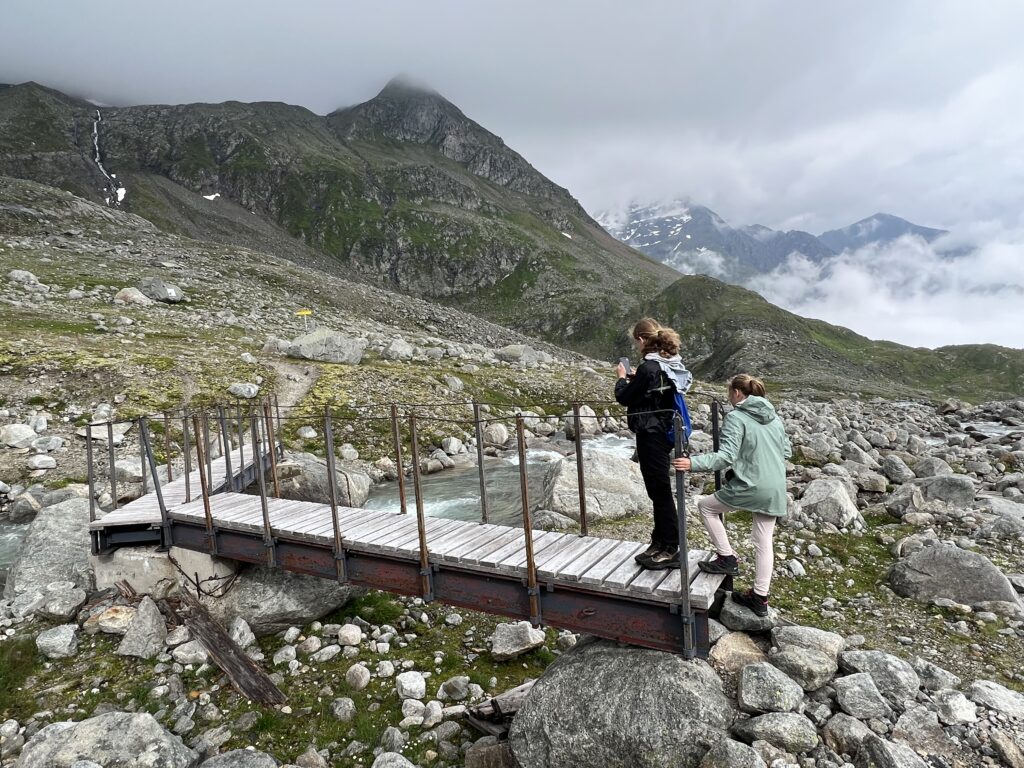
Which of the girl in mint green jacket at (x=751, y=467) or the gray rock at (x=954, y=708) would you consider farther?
the girl in mint green jacket at (x=751, y=467)

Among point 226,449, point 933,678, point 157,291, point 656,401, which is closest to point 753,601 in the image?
point 933,678

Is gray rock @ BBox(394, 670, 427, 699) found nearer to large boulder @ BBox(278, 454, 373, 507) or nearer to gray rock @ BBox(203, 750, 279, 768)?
gray rock @ BBox(203, 750, 279, 768)

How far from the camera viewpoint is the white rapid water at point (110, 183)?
138 meters

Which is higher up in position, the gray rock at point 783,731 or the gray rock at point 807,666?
the gray rock at point 807,666

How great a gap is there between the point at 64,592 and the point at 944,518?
24921 millimetres

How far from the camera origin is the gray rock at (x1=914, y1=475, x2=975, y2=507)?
1853cm

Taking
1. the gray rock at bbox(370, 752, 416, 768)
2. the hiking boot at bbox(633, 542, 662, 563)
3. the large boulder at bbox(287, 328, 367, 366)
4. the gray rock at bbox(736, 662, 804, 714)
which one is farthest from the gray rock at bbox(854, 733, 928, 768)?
the large boulder at bbox(287, 328, 367, 366)

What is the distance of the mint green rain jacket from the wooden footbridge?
982 mm

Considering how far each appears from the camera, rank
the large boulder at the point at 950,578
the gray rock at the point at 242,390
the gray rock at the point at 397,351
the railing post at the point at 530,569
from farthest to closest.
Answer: the gray rock at the point at 397,351 → the gray rock at the point at 242,390 → the large boulder at the point at 950,578 → the railing post at the point at 530,569

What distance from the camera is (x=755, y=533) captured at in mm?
8188

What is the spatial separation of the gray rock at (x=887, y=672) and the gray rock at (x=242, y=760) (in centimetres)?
921

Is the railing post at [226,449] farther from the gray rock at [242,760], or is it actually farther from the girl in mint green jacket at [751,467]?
the girl in mint green jacket at [751,467]

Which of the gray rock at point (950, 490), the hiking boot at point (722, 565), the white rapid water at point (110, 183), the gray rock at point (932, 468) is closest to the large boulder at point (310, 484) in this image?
the hiking boot at point (722, 565)

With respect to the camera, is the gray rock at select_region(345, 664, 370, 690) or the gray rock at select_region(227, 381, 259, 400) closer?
the gray rock at select_region(345, 664, 370, 690)
